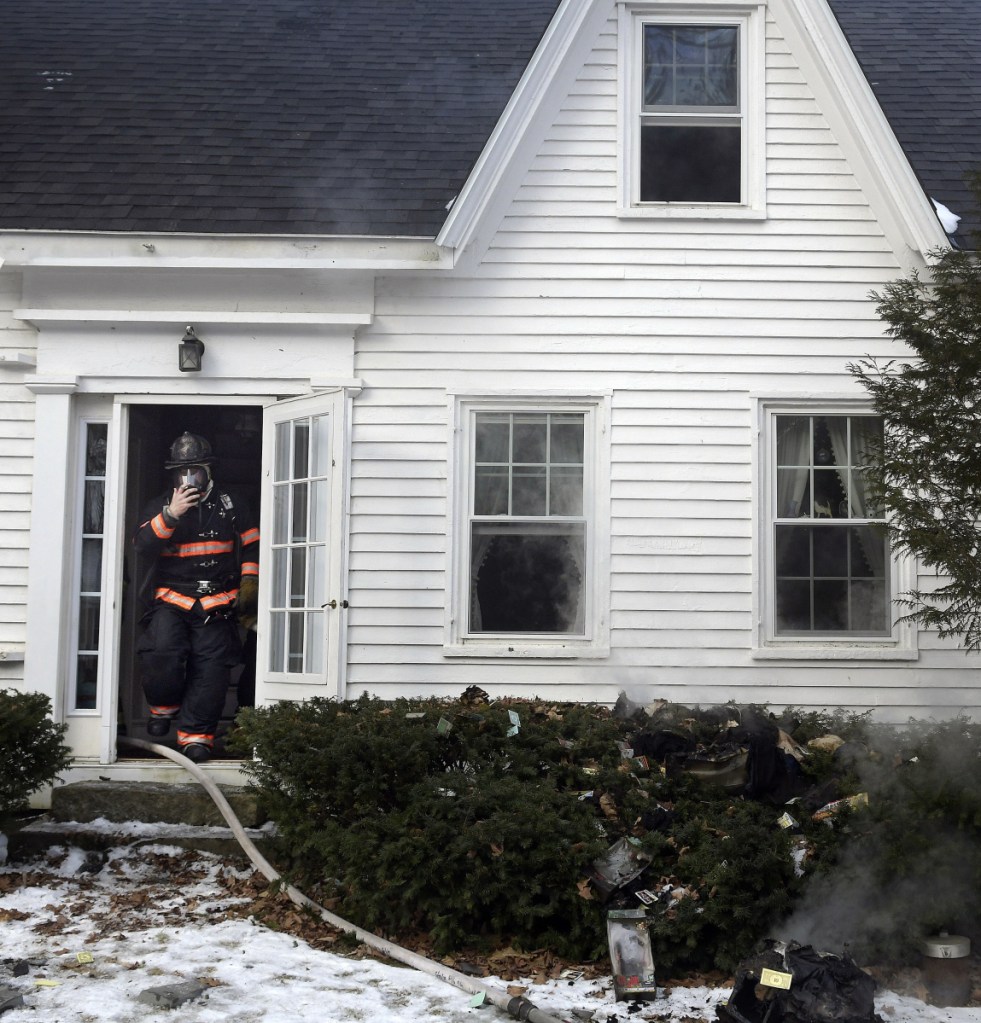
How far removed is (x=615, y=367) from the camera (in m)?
7.88

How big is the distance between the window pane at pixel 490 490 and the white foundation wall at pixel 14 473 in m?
2.98

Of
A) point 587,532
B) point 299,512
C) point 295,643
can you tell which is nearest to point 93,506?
point 299,512

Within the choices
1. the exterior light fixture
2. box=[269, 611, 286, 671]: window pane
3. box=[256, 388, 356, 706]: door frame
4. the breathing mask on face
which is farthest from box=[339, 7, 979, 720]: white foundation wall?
the breathing mask on face

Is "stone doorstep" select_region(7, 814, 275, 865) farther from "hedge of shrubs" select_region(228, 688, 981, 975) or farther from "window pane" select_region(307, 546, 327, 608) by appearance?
"window pane" select_region(307, 546, 327, 608)

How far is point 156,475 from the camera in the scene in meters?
10.0

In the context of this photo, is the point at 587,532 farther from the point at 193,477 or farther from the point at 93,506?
the point at 93,506

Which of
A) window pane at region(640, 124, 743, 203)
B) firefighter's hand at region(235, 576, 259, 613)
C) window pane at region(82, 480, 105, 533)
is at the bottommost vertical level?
firefighter's hand at region(235, 576, 259, 613)

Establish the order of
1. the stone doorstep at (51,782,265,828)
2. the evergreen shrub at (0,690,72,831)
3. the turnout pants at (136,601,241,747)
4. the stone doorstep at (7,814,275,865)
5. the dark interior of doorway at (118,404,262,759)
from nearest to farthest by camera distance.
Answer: the evergreen shrub at (0,690,72,831), the stone doorstep at (7,814,275,865), the stone doorstep at (51,782,265,828), the turnout pants at (136,601,241,747), the dark interior of doorway at (118,404,262,759)

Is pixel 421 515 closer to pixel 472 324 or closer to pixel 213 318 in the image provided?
pixel 472 324

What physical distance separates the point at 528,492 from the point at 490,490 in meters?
0.26

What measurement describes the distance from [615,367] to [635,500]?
905mm

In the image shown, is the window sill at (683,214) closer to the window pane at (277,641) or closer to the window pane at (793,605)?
the window pane at (793,605)

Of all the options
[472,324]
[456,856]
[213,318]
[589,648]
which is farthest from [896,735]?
[213,318]

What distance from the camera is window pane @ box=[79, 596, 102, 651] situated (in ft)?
25.8
